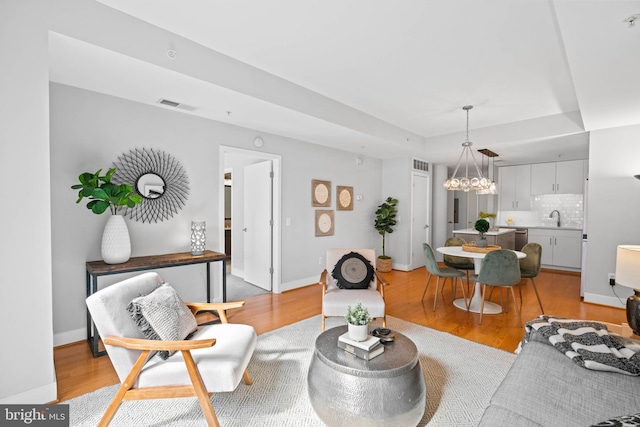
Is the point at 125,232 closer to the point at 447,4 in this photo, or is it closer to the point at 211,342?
the point at 211,342

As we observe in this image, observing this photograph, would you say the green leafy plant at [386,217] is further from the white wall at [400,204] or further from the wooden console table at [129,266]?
the wooden console table at [129,266]

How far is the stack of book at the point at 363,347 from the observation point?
1851 mm

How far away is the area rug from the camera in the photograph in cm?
191

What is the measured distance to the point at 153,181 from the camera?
11.3 feet

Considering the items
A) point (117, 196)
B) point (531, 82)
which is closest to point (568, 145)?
point (531, 82)

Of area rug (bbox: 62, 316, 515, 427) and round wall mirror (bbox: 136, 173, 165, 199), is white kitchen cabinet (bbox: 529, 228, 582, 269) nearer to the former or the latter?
area rug (bbox: 62, 316, 515, 427)

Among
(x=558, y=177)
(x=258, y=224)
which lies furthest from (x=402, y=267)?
(x=558, y=177)

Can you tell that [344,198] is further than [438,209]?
No

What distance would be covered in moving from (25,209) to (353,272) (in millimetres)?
2775

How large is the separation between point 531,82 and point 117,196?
432cm

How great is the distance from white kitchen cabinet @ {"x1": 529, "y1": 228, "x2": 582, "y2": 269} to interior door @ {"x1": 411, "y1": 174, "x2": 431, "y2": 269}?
225 cm

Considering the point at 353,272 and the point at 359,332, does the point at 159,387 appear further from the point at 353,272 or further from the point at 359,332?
the point at 353,272

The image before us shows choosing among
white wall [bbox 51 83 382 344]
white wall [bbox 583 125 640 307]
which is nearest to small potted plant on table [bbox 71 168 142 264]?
white wall [bbox 51 83 382 344]

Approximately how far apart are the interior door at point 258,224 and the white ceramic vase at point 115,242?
2.14m
